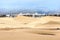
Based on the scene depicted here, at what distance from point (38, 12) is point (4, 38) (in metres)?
3.89

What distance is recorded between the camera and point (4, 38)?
1464 mm

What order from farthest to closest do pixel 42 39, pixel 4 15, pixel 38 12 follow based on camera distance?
pixel 4 15, pixel 38 12, pixel 42 39

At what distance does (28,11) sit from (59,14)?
1.13 metres

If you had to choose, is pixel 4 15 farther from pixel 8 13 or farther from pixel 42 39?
pixel 42 39

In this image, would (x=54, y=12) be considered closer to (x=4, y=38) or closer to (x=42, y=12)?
(x=42, y=12)

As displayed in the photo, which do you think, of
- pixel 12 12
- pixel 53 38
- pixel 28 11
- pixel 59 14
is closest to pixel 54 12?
pixel 59 14

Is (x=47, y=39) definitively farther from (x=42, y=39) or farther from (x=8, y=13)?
(x=8, y=13)

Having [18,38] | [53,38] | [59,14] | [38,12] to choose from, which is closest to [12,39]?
[18,38]

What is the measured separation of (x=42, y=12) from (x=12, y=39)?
398 cm

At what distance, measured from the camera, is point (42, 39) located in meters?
1.43

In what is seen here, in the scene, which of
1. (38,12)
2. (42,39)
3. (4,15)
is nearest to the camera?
(42,39)

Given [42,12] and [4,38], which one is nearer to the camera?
[4,38]

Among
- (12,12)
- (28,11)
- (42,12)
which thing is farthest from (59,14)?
(12,12)

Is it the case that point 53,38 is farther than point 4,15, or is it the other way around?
point 4,15
